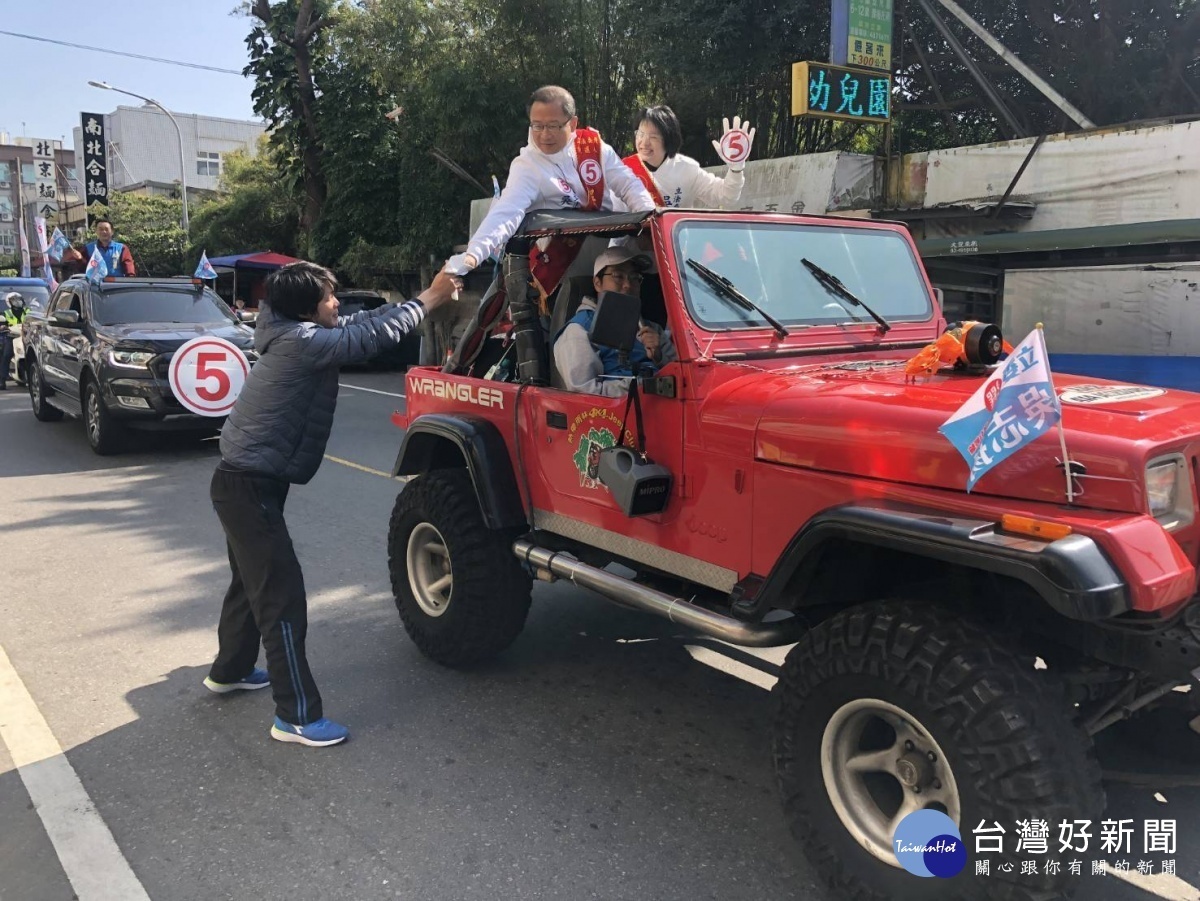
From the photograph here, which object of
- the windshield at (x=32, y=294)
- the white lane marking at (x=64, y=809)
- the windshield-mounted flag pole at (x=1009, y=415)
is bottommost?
the white lane marking at (x=64, y=809)

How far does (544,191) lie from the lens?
4.22 meters

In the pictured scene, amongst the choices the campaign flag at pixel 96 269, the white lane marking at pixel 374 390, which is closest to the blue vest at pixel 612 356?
the campaign flag at pixel 96 269

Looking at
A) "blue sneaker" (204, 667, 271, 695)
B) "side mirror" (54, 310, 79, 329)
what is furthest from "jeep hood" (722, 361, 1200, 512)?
"side mirror" (54, 310, 79, 329)

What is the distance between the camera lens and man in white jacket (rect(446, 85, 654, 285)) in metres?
3.99

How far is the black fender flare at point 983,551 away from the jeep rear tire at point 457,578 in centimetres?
169

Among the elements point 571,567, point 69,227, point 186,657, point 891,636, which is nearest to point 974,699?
point 891,636

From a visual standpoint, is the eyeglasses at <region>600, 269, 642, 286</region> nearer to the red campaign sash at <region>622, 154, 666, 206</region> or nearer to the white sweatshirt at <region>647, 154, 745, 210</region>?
the red campaign sash at <region>622, 154, 666, 206</region>

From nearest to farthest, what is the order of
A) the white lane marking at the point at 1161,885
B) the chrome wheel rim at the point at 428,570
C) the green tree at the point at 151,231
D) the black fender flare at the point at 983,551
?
the black fender flare at the point at 983,551, the white lane marking at the point at 1161,885, the chrome wheel rim at the point at 428,570, the green tree at the point at 151,231

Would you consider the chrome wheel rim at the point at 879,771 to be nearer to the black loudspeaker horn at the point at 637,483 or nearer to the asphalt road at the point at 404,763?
the asphalt road at the point at 404,763

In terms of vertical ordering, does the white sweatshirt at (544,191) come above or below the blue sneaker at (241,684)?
above

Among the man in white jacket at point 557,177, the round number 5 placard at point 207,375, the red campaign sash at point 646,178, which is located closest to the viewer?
the man in white jacket at point 557,177

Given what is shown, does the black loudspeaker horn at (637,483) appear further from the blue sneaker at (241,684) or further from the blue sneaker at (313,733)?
the blue sneaker at (241,684)

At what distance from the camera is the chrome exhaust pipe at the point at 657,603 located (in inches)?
114

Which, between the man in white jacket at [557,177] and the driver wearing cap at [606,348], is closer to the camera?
the driver wearing cap at [606,348]
